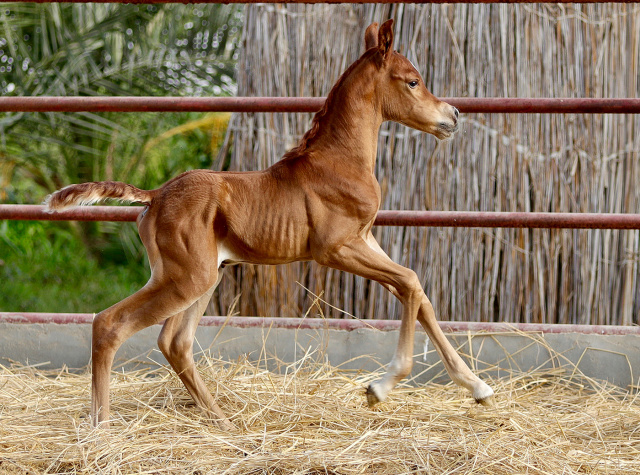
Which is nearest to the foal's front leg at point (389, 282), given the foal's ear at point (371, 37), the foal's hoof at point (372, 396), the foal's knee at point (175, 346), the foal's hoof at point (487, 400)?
the foal's hoof at point (372, 396)

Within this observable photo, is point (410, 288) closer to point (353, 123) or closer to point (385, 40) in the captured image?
point (353, 123)

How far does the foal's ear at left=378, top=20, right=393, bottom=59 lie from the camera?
232cm

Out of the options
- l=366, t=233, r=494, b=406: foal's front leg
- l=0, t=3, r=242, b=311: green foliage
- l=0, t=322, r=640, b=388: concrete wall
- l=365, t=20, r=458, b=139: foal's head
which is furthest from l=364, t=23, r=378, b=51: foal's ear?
l=0, t=3, r=242, b=311: green foliage

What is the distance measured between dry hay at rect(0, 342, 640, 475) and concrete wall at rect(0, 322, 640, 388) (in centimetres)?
6

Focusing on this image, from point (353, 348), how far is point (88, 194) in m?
1.36

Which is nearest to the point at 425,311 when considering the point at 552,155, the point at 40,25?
the point at 552,155

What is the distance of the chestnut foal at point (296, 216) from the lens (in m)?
2.37

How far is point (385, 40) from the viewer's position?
2.36m

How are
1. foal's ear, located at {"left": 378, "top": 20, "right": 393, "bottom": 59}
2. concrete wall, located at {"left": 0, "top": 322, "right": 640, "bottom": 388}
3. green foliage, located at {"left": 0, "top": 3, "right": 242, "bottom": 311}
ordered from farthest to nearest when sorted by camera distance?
green foliage, located at {"left": 0, "top": 3, "right": 242, "bottom": 311} < concrete wall, located at {"left": 0, "top": 322, "right": 640, "bottom": 388} < foal's ear, located at {"left": 378, "top": 20, "right": 393, "bottom": 59}

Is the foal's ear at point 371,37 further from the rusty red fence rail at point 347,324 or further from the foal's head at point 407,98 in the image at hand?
the rusty red fence rail at point 347,324

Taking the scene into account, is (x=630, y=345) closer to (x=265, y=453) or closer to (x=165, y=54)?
(x=265, y=453)

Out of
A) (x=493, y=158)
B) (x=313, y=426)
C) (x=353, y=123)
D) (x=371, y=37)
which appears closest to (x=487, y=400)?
(x=313, y=426)

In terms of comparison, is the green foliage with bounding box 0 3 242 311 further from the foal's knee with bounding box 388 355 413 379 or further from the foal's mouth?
the foal's knee with bounding box 388 355 413 379

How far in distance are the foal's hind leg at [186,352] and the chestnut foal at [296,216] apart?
196 mm
